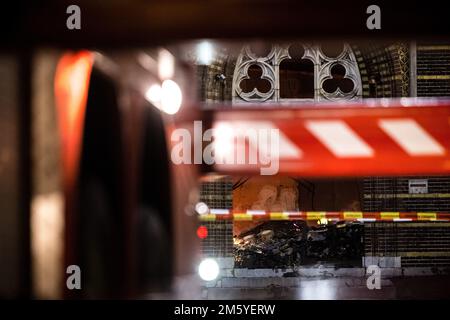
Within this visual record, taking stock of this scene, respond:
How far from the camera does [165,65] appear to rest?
2.86 metres

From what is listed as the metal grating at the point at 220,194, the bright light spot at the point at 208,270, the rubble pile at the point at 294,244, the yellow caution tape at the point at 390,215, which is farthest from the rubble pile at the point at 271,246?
the yellow caution tape at the point at 390,215

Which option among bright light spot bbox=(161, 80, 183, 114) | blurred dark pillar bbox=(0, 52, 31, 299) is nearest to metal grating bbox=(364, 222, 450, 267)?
bright light spot bbox=(161, 80, 183, 114)

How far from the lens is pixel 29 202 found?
2.47 metres

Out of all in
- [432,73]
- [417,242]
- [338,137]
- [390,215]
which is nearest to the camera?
[338,137]

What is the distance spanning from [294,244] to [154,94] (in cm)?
860

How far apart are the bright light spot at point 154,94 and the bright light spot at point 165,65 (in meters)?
0.08

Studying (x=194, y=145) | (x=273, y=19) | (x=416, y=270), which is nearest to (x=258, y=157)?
(x=194, y=145)

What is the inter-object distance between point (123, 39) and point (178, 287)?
1293 millimetres

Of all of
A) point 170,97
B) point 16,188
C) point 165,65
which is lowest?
point 16,188

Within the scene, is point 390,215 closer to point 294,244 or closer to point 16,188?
point 294,244

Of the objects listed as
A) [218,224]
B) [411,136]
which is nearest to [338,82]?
[218,224]

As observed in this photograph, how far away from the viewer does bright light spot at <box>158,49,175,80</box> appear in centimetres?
274

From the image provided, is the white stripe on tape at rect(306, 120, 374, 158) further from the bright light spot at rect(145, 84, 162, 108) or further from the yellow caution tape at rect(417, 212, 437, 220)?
the yellow caution tape at rect(417, 212, 437, 220)
